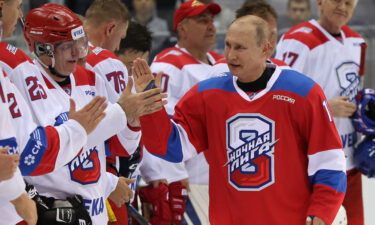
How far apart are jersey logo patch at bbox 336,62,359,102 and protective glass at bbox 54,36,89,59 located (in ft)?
5.50

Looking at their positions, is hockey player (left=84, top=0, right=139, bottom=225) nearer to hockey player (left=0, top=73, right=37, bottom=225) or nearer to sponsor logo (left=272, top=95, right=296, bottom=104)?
sponsor logo (left=272, top=95, right=296, bottom=104)

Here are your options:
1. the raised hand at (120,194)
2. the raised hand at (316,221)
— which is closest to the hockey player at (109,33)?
the raised hand at (120,194)

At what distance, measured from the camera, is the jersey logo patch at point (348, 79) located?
4.21 metres

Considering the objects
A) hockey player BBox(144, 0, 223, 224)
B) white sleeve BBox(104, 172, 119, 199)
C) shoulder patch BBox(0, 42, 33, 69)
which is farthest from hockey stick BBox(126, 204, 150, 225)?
shoulder patch BBox(0, 42, 33, 69)

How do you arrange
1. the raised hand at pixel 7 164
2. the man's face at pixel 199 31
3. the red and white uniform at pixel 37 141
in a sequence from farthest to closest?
the man's face at pixel 199 31
the red and white uniform at pixel 37 141
the raised hand at pixel 7 164

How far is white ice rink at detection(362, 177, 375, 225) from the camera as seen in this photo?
4918 mm

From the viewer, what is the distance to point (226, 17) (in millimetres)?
6672

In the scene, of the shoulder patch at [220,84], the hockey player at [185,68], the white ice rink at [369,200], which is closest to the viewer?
the shoulder patch at [220,84]

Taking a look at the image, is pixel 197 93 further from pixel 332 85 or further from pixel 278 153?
pixel 332 85

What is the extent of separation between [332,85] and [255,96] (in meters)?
1.23

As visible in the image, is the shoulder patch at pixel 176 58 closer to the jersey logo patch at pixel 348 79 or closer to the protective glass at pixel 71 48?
the jersey logo patch at pixel 348 79

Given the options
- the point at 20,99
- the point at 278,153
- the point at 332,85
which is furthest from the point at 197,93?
the point at 332,85

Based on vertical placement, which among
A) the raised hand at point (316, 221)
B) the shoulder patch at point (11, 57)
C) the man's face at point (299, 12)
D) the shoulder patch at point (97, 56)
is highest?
the shoulder patch at point (11, 57)

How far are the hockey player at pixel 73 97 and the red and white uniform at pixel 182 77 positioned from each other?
138 centimetres
